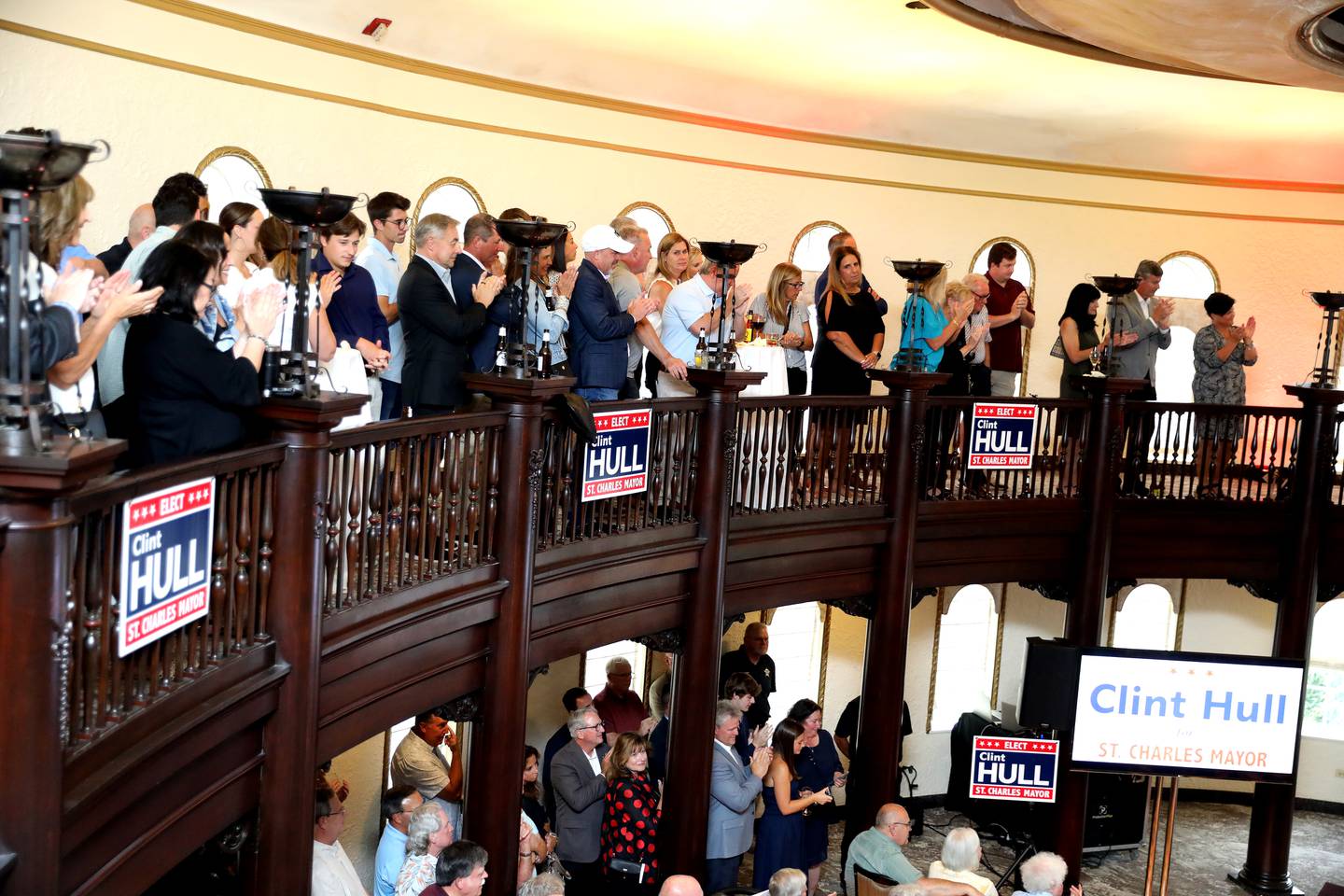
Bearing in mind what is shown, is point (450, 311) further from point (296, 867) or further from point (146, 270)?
point (296, 867)

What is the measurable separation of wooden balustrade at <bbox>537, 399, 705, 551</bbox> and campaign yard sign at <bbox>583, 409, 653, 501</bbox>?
55 millimetres

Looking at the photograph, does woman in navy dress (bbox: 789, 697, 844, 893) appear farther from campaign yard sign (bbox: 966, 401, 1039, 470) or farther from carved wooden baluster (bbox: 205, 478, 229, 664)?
carved wooden baluster (bbox: 205, 478, 229, 664)

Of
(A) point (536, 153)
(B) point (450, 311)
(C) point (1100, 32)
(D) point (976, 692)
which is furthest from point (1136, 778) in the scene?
(B) point (450, 311)

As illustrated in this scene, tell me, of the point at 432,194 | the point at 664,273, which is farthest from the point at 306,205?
the point at 432,194

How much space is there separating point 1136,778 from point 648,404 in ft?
28.5

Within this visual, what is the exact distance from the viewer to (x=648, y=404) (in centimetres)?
842

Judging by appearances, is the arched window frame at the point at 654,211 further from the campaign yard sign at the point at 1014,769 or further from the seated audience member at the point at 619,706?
the campaign yard sign at the point at 1014,769

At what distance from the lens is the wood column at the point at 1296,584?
1241 cm

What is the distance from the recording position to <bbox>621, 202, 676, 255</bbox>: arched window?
13.7 m

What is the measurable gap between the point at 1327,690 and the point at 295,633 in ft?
46.1

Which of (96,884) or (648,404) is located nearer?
(96,884)

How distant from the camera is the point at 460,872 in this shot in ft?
21.7

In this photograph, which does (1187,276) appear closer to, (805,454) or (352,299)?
(805,454)

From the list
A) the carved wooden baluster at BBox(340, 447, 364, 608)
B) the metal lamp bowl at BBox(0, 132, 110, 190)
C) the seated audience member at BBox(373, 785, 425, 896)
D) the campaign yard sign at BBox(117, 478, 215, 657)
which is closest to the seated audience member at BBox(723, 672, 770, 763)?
the seated audience member at BBox(373, 785, 425, 896)
